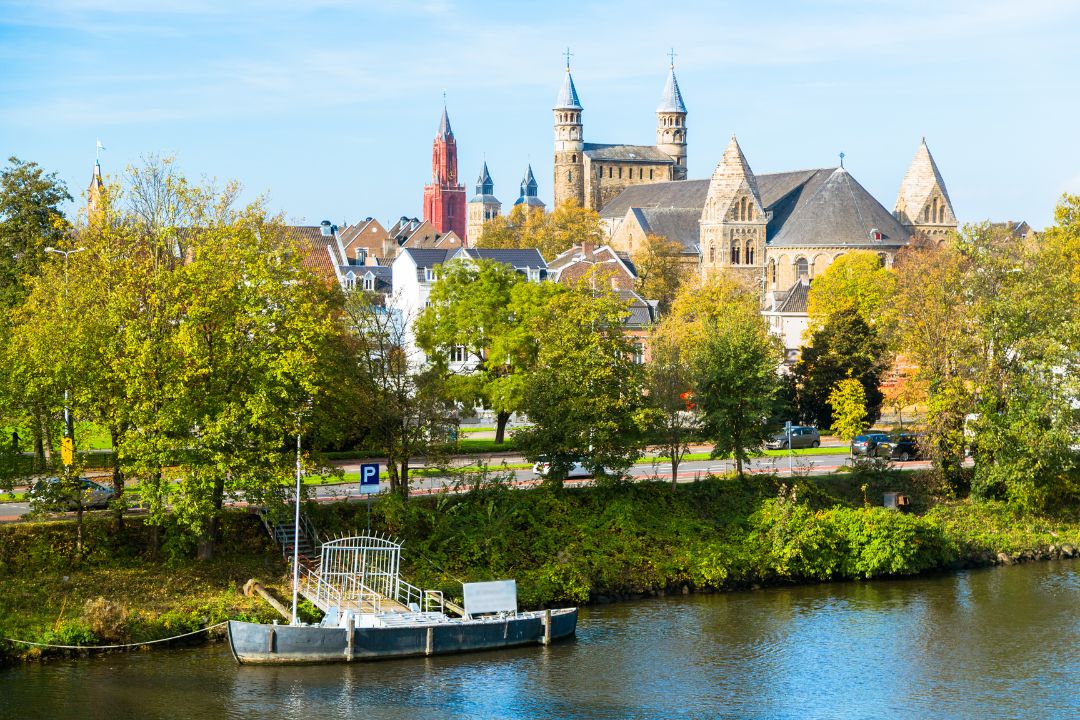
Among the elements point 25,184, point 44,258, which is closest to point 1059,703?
point 44,258

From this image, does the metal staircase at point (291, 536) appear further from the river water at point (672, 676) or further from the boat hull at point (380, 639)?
the river water at point (672, 676)

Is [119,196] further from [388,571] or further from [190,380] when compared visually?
[388,571]

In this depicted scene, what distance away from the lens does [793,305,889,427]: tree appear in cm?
6931

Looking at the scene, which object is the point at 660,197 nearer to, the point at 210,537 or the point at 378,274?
the point at 378,274

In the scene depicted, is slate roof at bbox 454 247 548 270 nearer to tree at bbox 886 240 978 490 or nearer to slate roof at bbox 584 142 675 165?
tree at bbox 886 240 978 490

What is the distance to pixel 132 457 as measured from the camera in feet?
135

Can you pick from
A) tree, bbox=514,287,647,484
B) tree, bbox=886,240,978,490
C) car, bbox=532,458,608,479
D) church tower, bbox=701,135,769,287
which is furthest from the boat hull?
church tower, bbox=701,135,769,287

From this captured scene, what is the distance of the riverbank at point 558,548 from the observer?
3838 centimetres

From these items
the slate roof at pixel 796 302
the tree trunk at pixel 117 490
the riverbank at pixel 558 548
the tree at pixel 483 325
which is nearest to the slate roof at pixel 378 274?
the slate roof at pixel 796 302

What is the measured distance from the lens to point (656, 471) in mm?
53844

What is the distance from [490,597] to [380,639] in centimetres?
355

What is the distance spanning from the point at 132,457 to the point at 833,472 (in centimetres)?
2772

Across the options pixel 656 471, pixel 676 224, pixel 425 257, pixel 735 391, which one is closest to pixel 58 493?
pixel 656 471

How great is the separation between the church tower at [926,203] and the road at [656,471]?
8101cm
